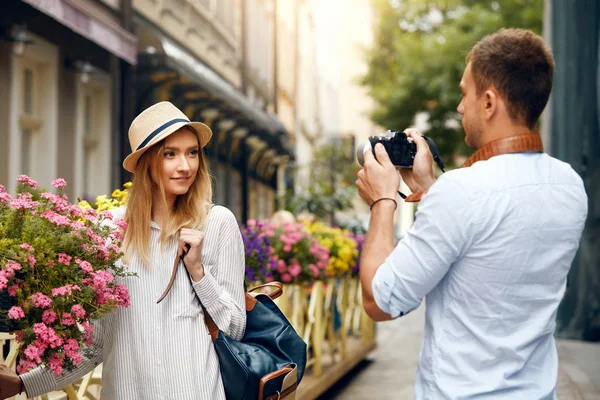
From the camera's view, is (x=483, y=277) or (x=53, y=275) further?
(x=53, y=275)

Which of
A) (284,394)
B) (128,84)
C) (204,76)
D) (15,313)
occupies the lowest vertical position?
(284,394)

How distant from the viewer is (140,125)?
2.94 meters

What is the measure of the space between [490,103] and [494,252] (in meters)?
0.34

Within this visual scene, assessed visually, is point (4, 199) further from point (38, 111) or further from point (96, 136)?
point (96, 136)

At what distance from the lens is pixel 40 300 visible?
7.58 ft

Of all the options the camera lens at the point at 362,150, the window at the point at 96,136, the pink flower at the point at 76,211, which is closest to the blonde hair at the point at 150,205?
the pink flower at the point at 76,211

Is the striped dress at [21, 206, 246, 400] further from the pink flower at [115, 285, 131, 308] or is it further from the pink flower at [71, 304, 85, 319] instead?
the pink flower at [71, 304, 85, 319]

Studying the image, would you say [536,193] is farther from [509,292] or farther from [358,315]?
[358,315]

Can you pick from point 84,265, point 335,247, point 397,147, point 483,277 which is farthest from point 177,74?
point 483,277

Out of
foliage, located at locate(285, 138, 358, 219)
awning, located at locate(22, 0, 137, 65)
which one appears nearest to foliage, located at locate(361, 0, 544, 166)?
foliage, located at locate(285, 138, 358, 219)

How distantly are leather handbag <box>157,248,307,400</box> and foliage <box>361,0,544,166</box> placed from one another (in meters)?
20.5

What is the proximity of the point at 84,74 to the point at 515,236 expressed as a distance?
352 inches

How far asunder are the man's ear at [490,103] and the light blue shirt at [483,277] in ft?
0.36

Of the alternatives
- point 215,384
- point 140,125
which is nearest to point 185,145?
point 140,125
